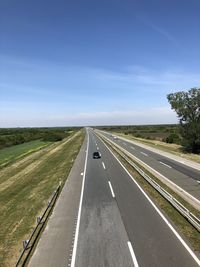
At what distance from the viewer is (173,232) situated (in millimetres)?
14906

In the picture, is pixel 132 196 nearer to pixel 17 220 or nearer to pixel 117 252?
pixel 17 220

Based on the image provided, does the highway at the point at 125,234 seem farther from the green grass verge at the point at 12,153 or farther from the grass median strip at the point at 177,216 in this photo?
the green grass verge at the point at 12,153

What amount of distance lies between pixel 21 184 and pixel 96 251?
20.4 meters

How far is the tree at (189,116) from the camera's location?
6065 centimetres

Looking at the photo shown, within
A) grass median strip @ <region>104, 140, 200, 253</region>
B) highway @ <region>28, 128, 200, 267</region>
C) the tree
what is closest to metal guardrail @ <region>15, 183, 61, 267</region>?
highway @ <region>28, 128, 200, 267</region>

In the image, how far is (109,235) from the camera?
14.6 m

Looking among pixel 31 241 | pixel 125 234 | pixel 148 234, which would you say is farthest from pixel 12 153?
pixel 148 234

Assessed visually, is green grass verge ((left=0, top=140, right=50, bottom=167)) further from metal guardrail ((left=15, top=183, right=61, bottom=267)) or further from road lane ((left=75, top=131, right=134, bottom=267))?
metal guardrail ((left=15, top=183, right=61, bottom=267))

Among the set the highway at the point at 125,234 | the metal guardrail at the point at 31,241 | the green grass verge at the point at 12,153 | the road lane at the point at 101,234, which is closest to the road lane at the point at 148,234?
the highway at the point at 125,234

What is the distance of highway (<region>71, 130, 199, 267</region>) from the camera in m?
12.0

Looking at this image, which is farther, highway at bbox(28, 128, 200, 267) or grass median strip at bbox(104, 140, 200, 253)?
grass median strip at bbox(104, 140, 200, 253)


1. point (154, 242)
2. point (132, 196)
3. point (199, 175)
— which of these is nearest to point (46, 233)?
point (154, 242)

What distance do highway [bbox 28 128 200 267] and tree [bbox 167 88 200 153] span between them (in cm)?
3968

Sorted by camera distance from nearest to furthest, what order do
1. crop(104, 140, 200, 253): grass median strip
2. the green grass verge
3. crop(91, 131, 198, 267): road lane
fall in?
crop(91, 131, 198, 267): road lane < crop(104, 140, 200, 253): grass median strip < the green grass verge
